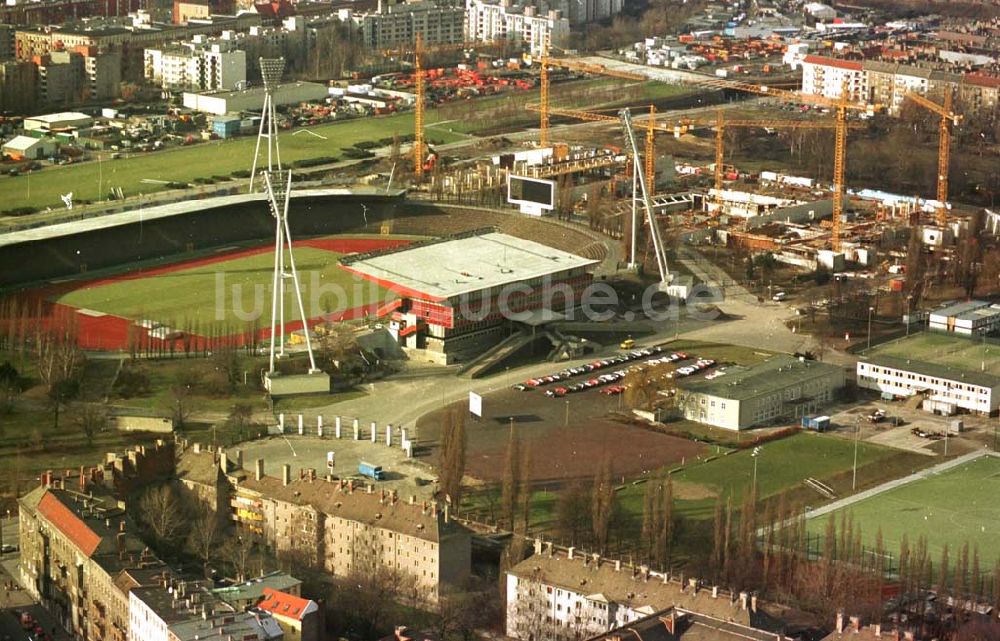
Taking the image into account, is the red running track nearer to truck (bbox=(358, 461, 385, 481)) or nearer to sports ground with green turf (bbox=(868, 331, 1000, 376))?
truck (bbox=(358, 461, 385, 481))

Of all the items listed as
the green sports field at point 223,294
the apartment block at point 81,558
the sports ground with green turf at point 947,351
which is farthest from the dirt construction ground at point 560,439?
the green sports field at point 223,294

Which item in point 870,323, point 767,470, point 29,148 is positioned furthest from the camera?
point 29,148

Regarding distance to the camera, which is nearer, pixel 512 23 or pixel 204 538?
pixel 204 538

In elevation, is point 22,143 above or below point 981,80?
below

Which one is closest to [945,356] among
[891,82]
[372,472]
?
[372,472]

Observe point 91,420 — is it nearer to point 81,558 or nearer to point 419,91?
point 81,558

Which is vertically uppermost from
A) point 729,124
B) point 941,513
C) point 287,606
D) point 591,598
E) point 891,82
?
point 891,82

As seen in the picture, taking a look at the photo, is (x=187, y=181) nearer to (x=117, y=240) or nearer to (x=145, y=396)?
(x=117, y=240)

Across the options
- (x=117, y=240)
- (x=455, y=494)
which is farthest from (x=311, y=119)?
(x=455, y=494)
